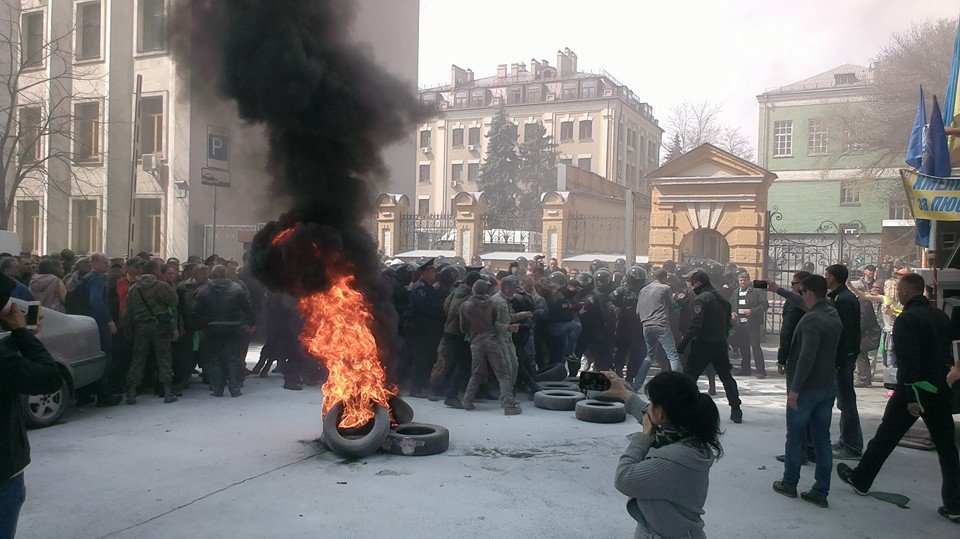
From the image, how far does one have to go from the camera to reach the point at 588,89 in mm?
57062

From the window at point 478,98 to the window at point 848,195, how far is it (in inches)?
1192

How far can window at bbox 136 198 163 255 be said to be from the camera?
76.0ft

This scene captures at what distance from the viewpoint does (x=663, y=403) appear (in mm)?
3020

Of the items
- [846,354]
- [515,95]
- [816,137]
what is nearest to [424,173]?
[515,95]

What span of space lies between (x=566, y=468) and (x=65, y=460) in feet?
15.9

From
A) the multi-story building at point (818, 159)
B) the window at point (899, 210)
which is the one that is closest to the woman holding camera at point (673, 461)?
the window at point (899, 210)

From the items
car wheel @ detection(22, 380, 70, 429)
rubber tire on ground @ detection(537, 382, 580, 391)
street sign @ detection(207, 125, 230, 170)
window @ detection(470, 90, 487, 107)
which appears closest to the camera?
car wheel @ detection(22, 380, 70, 429)

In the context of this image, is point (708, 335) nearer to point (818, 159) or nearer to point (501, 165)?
point (818, 159)

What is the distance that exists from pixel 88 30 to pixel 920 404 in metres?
27.2

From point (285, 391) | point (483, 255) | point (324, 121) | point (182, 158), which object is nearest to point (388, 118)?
point (324, 121)

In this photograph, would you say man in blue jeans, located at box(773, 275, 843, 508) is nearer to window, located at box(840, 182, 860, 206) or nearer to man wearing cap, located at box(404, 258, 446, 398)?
man wearing cap, located at box(404, 258, 446, 398)

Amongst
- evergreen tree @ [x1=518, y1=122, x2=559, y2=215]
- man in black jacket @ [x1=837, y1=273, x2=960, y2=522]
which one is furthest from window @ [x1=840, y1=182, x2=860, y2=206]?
man in black jacket @ [x1=837, y1=273, x2=960, y2=522]

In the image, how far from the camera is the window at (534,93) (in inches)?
2271

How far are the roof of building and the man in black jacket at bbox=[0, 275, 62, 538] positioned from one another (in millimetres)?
44233
